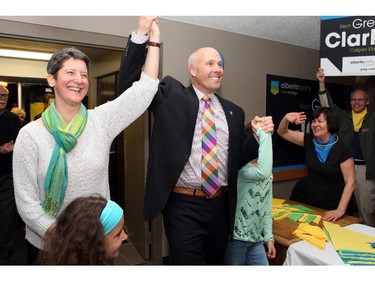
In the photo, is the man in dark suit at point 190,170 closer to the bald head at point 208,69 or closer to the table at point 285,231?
the bald head at point 208,69

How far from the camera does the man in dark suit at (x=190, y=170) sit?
59.9 inches

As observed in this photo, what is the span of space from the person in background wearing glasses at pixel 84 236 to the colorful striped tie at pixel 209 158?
0.60 metres

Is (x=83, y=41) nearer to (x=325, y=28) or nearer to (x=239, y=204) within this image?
(x=239, y=204)

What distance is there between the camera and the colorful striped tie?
156 cm

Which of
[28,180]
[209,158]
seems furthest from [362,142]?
[28,180]

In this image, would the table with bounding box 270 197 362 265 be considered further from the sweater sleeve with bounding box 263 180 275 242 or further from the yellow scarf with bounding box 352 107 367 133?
the yellow scarf with bounding box 352 107 367 133

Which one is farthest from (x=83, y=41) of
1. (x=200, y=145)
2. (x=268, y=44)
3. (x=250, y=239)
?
(x=268, y=44)

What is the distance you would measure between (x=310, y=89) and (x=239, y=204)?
2845mm

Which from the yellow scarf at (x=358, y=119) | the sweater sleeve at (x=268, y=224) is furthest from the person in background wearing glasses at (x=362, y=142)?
the sweater sleeve at (x=268, y=224)

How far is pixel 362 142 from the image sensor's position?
10.5 ft

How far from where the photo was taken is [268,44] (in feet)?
11.7

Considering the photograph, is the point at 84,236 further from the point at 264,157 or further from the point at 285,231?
the point at 285,231

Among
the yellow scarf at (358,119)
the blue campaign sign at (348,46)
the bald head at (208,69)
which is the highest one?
the blue campaign sign at (348,46)

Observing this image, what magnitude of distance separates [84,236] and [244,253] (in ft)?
3.66
